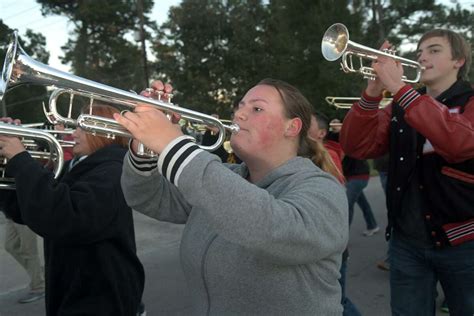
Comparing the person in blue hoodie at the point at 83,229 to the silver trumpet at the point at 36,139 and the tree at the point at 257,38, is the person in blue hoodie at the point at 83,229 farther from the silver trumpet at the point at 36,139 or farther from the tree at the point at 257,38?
the tree at the point at 257,38

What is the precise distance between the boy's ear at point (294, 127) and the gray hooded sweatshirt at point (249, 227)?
13 cm

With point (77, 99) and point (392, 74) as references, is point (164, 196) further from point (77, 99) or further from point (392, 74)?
point (392, 74)

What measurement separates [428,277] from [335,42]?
1.58 metres

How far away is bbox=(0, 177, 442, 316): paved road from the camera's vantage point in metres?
4.38

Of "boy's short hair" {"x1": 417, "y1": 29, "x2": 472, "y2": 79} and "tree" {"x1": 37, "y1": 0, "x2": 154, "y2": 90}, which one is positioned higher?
"tree" {"x1": 37, "y1": 0, "x2": 154, "y2": 90}

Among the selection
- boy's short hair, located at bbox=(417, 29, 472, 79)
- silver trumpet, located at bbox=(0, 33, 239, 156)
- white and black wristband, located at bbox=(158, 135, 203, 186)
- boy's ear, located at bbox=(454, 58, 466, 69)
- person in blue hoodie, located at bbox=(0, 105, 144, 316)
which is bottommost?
person in blue hoodie, located at bbox=(0, 105, 144, 316)

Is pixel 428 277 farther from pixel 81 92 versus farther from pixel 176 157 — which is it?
pixel 81 92

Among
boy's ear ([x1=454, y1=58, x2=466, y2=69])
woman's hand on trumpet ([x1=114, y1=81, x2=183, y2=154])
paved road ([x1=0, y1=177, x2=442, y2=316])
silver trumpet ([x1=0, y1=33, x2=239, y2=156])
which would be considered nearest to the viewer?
woman's hand on trumpet ([x1=114, y1=81, x2=183, y2=154])

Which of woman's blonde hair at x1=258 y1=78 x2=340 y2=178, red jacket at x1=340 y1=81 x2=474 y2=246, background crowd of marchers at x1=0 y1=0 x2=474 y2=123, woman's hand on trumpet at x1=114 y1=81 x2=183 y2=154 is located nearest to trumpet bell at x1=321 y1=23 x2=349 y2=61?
red jacket at x1=340 y1=81 x2=474 y2=246

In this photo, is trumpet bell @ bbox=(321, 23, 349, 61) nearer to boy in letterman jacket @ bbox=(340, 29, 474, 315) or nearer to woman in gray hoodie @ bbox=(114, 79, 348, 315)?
boy in letterman jacket @ bbox=(340, 29, 474, 315)

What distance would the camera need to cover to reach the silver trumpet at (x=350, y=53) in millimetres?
2748

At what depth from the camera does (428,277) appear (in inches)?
102

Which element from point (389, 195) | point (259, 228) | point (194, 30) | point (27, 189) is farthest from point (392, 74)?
point (194, 30)

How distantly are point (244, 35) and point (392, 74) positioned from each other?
28678 millimetres
